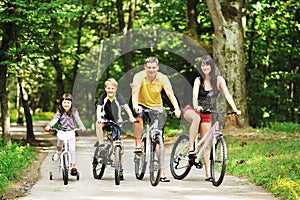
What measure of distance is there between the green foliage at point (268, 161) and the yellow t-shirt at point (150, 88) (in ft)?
7.13

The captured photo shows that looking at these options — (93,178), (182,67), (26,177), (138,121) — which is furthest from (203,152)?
(182,67)

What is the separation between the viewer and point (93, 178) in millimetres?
11594

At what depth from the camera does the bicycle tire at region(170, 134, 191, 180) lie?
A: 11.0 metres

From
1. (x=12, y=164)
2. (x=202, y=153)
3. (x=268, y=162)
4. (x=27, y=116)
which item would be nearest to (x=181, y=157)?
(x=202, y=153)

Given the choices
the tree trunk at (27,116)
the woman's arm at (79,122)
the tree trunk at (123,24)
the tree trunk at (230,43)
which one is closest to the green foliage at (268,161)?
the tree trunk at (230,43)

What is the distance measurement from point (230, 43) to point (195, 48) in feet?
6.60

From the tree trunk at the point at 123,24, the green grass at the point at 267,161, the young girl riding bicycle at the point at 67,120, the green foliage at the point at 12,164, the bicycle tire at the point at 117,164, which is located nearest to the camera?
the green grass at the point at 267,161

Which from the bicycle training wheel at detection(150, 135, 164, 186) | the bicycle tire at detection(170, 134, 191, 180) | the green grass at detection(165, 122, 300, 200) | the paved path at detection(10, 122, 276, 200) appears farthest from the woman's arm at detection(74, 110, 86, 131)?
the green grass at detection(165, 122, 300, 200)

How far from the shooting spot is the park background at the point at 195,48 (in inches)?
722

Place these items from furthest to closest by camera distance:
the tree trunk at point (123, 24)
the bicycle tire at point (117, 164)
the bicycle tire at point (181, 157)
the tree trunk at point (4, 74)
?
the tree trunk at point (123, 24) → the tree trunk at point (4, 74) → the bicycle tire at point (181, 157) → the bicycle tire at point (117, 164)

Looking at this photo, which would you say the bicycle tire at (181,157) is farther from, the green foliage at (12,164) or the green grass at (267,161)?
the green foliage at (12,164)

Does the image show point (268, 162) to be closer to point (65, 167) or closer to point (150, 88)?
point (150, 88)

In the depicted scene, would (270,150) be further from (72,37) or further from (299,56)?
(72,37)

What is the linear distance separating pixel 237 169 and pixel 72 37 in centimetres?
2660
